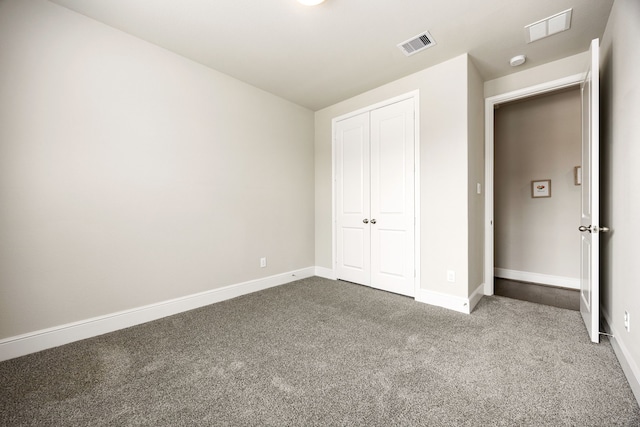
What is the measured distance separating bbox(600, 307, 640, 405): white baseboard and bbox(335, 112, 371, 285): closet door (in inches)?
90.6

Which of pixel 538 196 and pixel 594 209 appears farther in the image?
pixel 538 196

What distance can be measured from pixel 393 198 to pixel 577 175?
2.53 m

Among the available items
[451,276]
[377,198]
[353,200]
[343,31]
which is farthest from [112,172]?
[451,276]

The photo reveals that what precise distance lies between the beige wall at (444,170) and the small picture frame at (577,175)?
1.75m

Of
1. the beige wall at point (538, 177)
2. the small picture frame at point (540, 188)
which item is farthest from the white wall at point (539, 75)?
the small picture frame at point (540, 188)

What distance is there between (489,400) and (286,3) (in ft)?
10.0

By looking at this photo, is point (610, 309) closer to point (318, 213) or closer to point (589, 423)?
point (589, 423)

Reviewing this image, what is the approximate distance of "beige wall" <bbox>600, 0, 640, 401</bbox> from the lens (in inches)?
65.1

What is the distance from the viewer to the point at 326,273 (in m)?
4.31

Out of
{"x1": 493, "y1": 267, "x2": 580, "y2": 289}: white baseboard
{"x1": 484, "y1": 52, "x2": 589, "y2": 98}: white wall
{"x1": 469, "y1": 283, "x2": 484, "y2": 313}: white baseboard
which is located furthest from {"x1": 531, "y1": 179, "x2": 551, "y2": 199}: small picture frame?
{"x1": 469, "y1": 283, "x2": 484, "y2": 313}: white baseboard

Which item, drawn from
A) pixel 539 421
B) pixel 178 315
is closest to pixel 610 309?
pixel 539 421

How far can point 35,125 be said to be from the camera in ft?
6.89

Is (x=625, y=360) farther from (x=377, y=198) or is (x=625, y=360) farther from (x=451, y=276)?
(x=377, y=198)

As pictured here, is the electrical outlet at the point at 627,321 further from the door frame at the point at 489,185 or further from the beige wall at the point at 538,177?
the beige wall at the point at 538,177
